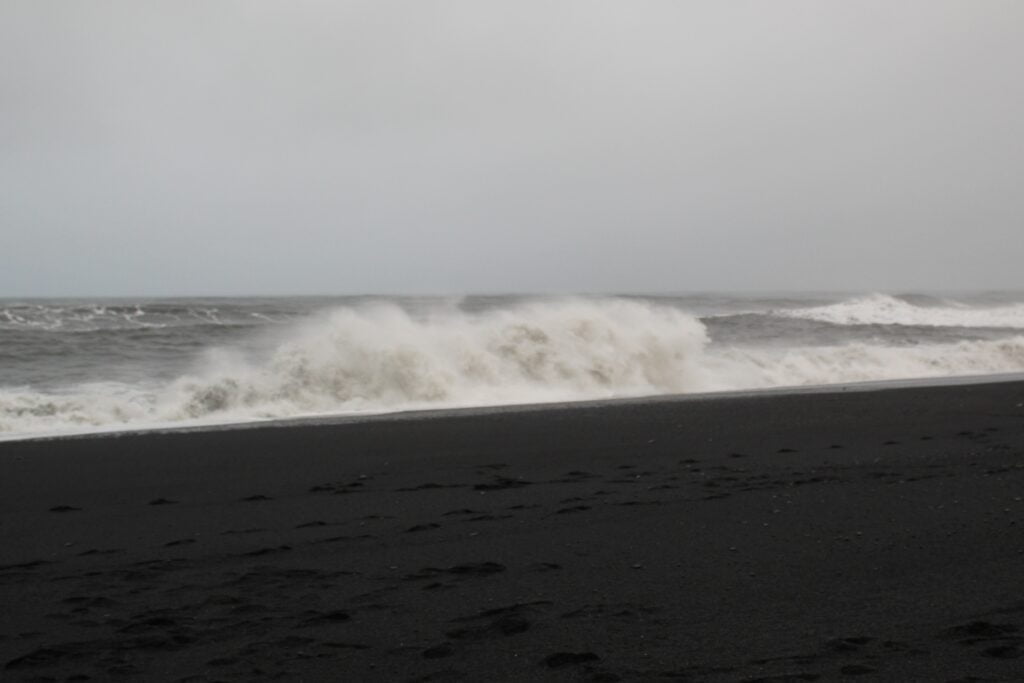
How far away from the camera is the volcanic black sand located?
3.36m

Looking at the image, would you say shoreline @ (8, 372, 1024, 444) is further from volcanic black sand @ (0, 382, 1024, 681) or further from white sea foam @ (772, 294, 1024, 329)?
white sea foam @ (772, 294, 1024, 329)

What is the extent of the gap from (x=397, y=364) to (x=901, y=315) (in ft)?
76.3

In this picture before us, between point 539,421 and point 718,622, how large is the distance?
6.87m

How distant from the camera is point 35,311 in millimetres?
27297

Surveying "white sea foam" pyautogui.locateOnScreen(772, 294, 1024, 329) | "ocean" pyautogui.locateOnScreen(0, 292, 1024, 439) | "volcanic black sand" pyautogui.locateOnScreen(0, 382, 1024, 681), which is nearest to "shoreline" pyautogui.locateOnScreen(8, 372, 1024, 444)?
"ocean" pyautogui.locateOnScreen(0, 292, 1024, 439)

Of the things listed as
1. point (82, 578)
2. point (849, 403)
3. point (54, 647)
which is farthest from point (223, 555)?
point (849, 403)

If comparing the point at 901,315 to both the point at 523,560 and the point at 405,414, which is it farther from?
the point at 523,560

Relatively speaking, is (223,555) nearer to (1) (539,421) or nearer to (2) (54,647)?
(2) (54,647)

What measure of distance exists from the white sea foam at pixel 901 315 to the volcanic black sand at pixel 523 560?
23.2m

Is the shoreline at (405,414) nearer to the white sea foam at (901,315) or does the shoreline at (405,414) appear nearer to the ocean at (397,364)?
the ocean at (397,364)

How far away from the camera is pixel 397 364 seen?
14766mm

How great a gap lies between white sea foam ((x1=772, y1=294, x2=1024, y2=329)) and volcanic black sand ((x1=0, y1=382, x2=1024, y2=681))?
915 inches

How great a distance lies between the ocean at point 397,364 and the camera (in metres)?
13.2

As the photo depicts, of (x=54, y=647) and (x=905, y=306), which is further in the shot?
(x=905, y=306)
